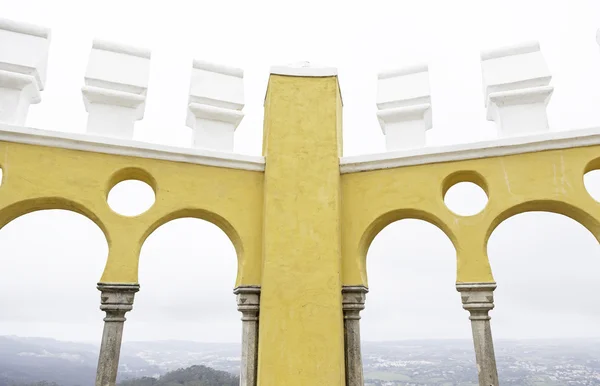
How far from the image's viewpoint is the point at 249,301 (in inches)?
164

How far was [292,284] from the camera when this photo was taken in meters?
4.06

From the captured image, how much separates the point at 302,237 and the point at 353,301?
0.78 metres

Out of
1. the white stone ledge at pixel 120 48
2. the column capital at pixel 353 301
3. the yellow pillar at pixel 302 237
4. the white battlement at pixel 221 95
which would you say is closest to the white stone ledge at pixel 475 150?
the white battlement at pixel 221 95

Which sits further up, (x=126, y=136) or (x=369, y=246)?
(x=126, y=136)

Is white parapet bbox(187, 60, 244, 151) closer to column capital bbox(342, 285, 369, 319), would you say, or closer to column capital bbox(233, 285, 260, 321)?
column capital bbox(233, 285, 260, 321)

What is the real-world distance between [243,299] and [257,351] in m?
0.49

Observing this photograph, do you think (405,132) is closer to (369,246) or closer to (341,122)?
(341,122)

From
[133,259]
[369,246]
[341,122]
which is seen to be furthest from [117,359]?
[341,122]

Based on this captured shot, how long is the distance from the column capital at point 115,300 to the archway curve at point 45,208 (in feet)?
1.42

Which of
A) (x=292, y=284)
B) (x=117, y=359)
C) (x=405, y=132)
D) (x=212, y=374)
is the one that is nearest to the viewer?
(x=117, y=359)

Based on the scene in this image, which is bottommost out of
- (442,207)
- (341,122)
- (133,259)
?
(133,259)

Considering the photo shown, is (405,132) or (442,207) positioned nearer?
(442,207)

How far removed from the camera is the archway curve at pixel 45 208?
3.97m

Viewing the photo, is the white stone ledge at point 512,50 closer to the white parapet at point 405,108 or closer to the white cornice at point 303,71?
the white parapet at point 405,108
